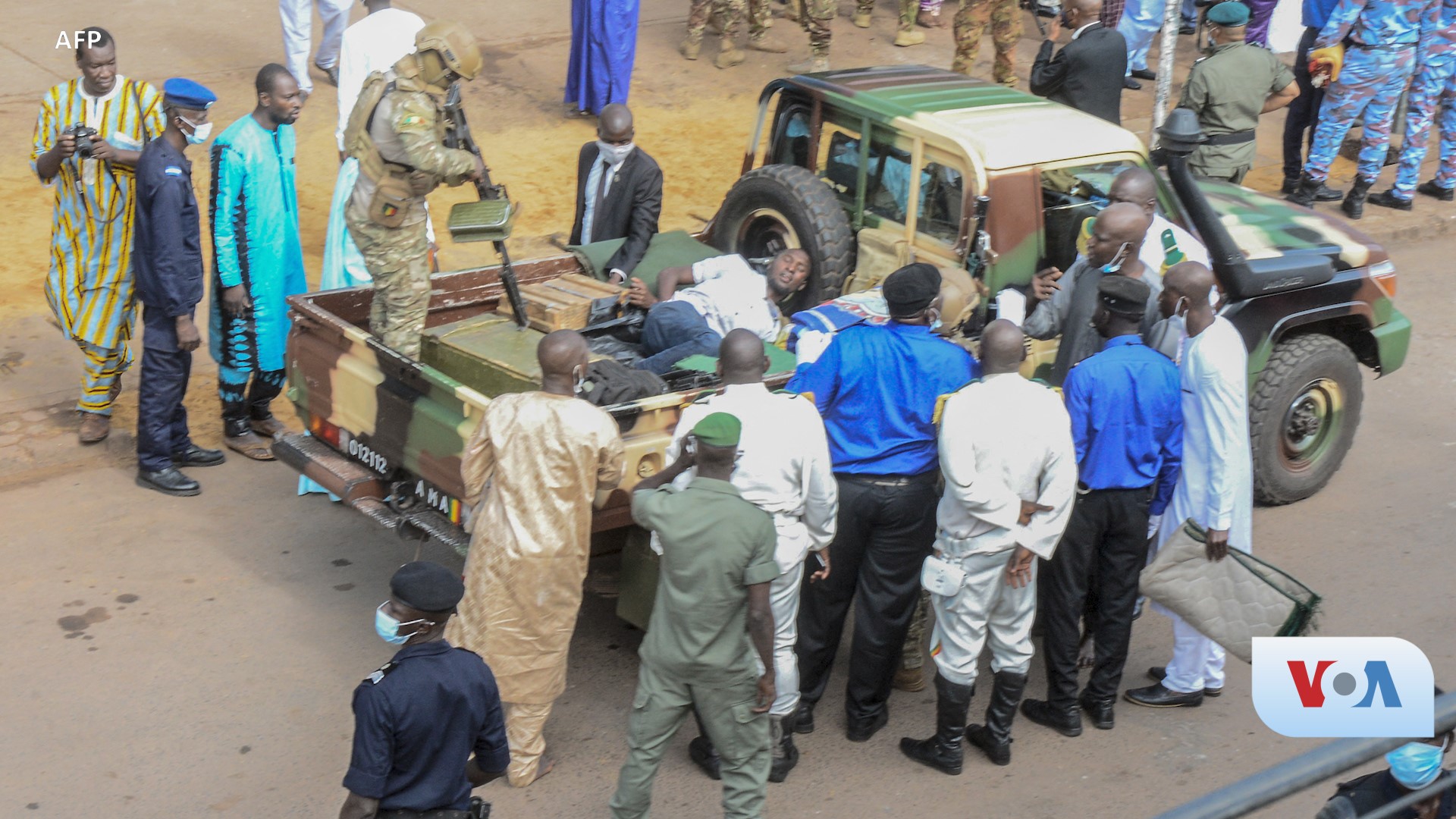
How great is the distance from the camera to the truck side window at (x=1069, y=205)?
22.1ft

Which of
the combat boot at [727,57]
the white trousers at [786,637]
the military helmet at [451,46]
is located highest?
the military helmet at [451,46]

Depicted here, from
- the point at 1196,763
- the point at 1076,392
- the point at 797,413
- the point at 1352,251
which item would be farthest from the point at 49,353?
the point at 1352,251

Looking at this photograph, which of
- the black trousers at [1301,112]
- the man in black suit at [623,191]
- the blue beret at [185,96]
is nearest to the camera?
the blue beret at [185,96]

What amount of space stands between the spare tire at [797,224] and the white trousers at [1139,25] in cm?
801

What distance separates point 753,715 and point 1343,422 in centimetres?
438

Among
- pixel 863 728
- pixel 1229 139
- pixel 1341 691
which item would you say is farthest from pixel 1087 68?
pixel 1341 691

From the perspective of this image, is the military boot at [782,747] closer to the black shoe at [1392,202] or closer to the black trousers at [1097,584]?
the black trousers at [1097,584]

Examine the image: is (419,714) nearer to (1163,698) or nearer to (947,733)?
(947,733)

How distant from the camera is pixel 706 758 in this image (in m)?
5.45

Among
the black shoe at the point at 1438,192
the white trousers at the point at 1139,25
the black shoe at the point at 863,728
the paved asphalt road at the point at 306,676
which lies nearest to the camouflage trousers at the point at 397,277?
the paved asphalt road at the point at 306,676

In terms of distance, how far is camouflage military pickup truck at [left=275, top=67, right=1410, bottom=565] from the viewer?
19.3 feet

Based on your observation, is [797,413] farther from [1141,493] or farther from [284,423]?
[284,423]

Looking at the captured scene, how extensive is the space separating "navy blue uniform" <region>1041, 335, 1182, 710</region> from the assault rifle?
98.5 inches

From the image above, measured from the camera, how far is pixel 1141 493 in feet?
18.2
